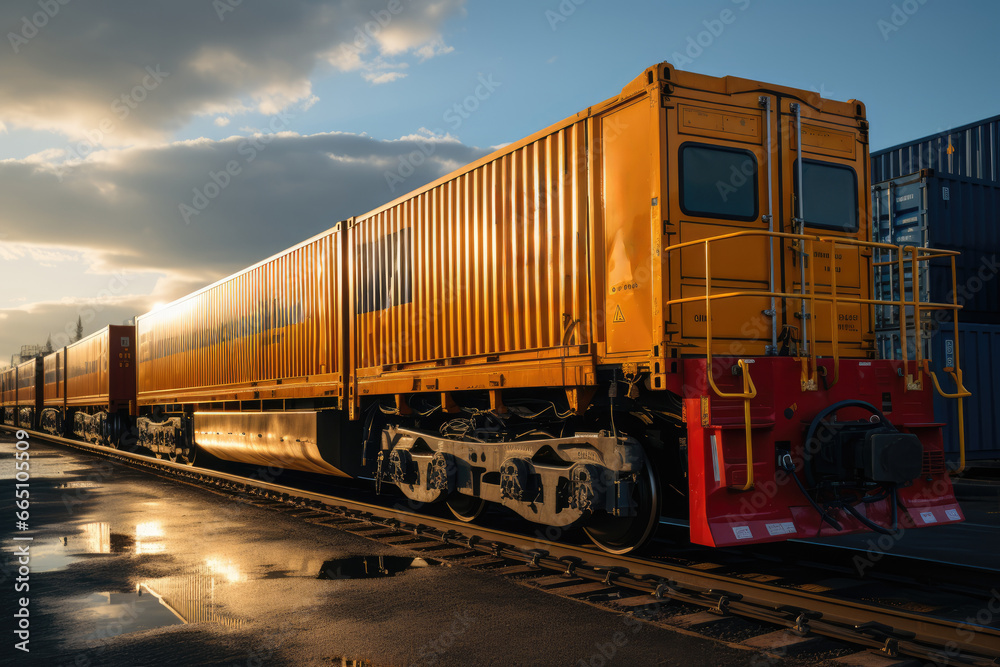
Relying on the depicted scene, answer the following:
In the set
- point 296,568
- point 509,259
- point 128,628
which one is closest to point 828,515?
point 509,259

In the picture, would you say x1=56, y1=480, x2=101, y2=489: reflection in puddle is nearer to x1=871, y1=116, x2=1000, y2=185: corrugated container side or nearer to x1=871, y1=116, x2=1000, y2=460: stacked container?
x1=871, y1=116, x2=1000, y2=460: stacked container

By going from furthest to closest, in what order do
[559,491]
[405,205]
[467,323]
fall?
[405,205]
[467,323]
[559,491]

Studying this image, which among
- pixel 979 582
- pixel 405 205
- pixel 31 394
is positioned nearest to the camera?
pixel 979 582

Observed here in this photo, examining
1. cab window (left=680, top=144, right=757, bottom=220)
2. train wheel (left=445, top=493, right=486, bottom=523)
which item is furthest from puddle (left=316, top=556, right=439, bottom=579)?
cab window (left=680, top=144, right=757, bottom=220)

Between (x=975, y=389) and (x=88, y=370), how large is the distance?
2771cm

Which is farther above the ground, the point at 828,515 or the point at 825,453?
the point at 825,453

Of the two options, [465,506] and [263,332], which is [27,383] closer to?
[263,332]

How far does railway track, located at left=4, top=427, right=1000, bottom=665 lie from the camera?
176 inches

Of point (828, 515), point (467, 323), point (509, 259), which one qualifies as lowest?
point (828, 515)

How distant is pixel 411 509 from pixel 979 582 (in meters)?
6.58

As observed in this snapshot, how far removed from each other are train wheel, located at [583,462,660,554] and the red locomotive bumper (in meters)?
0.64

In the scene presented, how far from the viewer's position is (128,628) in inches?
205

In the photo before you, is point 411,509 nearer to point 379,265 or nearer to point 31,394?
point 379,265

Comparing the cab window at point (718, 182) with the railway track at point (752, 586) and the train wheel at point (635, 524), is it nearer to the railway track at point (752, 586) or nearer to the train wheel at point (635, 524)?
the train wheel at point (635, 524)
